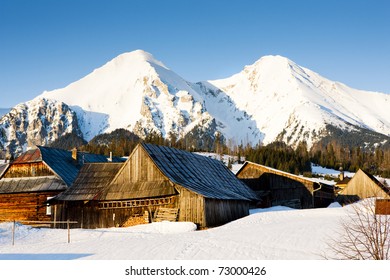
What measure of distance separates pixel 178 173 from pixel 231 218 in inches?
212

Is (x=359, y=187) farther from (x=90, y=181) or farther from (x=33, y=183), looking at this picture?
(x=33, y=183)

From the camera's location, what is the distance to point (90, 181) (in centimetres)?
4362

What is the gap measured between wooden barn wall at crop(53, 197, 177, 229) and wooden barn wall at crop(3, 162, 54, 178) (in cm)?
900

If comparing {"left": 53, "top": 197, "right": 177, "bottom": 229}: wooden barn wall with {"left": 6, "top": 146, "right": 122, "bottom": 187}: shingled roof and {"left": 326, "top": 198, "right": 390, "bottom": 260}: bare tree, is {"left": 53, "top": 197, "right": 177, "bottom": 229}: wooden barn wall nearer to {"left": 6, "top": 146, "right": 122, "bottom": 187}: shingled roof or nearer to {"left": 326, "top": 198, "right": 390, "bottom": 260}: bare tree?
{"left": 6, "top": 146, "right": 122, "bottom": 187}: shingled roof

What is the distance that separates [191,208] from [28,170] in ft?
70.7

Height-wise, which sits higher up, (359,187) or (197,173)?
(197,173)

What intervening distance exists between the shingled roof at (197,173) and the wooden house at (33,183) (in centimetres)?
1170

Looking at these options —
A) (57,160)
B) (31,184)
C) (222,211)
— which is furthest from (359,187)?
(31,184)

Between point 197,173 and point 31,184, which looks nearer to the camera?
point 197,173

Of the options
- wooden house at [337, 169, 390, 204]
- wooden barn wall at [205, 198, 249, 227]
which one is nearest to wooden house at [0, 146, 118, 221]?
wooden barn wall at [205, 198, 249, 227]

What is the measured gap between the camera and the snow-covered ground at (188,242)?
24000 millimetres

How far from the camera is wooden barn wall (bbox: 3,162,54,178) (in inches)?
1998

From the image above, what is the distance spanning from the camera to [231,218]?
134 ft
